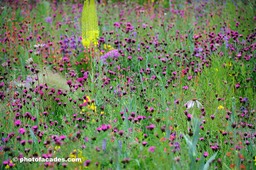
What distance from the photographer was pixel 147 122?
325cm

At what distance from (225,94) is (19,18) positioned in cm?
450

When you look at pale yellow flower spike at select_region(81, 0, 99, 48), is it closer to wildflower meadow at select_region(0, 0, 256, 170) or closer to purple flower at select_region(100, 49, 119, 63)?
wildflower meadow at select_region(0, 0, 256, 170)

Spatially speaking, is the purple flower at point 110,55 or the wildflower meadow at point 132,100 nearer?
the wildflower meadow at point 132,100

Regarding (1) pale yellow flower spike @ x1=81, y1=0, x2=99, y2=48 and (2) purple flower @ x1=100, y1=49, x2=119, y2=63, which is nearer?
(1) pale yellow flower spike @ x1=81, y1=0, x2=99, y2=48

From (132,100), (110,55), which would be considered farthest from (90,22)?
(132,100)

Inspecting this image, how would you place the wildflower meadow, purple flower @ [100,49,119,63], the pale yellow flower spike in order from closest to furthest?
1. the wildflower meadow
2. the pale yellow flower spike
3. purple flower @ [100,49,119,63]

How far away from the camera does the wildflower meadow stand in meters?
2.47

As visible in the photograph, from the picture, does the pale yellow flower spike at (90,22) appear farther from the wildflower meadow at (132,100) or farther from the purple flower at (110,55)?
the purple flower at (110,55)

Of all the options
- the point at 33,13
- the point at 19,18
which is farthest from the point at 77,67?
the point at 33,13

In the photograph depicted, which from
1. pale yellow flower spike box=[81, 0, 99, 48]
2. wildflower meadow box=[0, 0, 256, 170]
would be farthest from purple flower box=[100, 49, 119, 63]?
pale yellow flower spike box=[81, 0, 99, 48]

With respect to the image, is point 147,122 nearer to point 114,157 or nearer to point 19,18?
point 114,157

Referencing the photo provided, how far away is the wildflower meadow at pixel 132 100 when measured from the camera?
97.3 inches

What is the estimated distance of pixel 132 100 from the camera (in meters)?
3.26

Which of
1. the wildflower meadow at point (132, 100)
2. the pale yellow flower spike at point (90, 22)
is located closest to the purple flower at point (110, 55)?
the wildflower meadow at point (132, 100)
